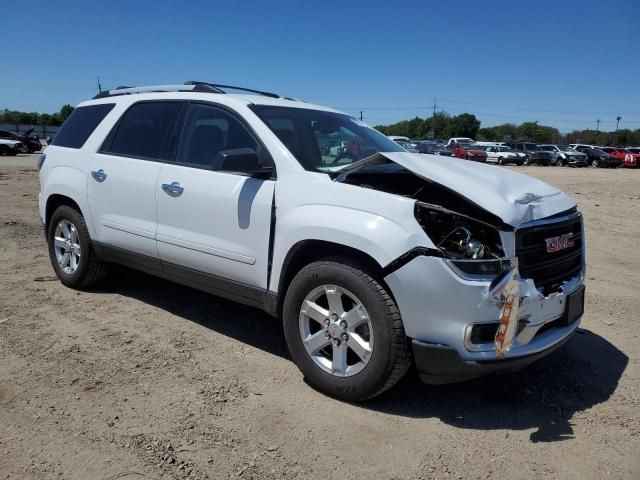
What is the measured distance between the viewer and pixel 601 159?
39.7 meters

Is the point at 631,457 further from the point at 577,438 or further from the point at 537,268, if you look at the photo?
the point at 537,268

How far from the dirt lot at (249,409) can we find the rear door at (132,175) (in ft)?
2.42

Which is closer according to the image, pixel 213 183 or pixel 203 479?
pixel 203 479

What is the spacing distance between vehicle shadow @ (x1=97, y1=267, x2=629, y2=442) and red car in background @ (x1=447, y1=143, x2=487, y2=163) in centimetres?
2976

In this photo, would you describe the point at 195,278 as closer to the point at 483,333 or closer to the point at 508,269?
the point at 483,333

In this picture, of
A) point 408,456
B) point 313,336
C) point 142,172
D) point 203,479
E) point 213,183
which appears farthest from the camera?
point 142,172

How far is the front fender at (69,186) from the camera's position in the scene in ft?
15.8

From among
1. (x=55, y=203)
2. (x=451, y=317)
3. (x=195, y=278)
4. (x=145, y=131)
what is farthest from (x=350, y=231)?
(x=55, y=203)

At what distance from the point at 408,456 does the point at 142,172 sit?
2.95 metres

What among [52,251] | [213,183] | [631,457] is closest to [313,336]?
[213,183]

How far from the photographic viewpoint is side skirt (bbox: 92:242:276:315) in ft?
12.0

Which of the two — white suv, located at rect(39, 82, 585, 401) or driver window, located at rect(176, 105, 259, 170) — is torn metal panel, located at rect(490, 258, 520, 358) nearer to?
white suv, located at rect(39, 82, 585, 401)

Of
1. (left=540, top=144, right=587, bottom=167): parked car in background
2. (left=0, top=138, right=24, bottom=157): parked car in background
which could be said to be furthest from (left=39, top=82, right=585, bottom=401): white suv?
(left=540, top=144, right=587, bottom=167): parked car in background

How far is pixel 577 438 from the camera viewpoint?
297 centimetres
